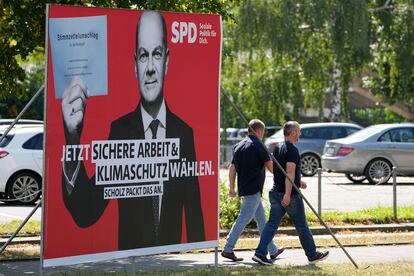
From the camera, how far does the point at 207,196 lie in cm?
Result: 1141

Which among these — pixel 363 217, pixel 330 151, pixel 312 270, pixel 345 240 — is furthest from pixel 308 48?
pixel 312 270

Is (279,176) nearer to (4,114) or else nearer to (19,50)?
(19,50)

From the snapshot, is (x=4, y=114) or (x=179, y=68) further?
(x=4, y=114)

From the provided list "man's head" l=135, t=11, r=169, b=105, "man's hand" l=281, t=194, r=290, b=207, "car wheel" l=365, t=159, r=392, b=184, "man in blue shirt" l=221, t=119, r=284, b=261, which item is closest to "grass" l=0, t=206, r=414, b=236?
"man in blue shirt" l=221, t=119, r=284, b=261

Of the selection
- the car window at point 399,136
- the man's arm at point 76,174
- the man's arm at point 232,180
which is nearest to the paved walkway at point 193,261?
the man's arm at point 232,180

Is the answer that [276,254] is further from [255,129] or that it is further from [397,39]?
[397,39]

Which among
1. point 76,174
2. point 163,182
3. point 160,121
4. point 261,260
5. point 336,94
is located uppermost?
point 336,94

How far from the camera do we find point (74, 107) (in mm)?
10078

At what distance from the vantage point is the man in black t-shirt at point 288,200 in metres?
12.9

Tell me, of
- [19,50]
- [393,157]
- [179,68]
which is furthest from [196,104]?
[393,157]

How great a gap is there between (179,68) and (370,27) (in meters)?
31.3

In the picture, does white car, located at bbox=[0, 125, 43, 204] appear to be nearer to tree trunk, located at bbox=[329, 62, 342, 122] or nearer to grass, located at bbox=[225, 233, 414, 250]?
grass, located at bbox=[225, 233, 414, 250]

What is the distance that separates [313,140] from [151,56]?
23.2 m

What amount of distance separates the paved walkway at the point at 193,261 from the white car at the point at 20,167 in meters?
7.63
